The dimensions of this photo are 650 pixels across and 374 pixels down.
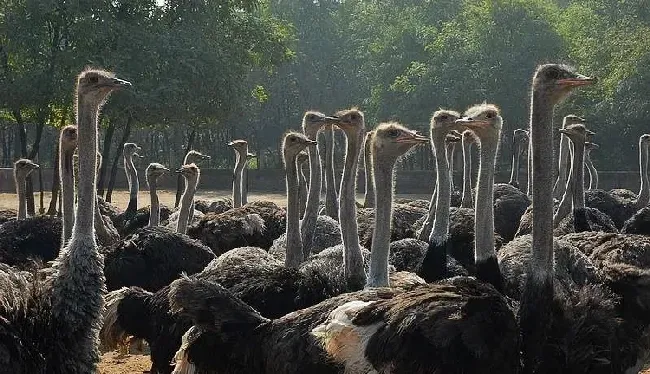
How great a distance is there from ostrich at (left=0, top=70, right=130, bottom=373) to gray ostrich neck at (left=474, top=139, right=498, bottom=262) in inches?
83.1

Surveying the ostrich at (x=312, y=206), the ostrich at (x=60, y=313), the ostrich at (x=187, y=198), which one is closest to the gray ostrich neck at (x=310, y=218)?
the ostrich at (x=312, y=206)

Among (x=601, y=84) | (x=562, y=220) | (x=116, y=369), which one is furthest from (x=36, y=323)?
(x=601, y=84)

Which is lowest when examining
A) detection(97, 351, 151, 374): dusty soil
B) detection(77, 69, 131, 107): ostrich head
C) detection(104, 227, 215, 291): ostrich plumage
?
detection(97, 351, 151, 374): dusty soil

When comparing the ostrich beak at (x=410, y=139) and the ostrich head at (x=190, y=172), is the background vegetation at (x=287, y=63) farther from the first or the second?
the ostrich beak at (x=410, y=139)

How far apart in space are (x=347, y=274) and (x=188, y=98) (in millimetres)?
12902

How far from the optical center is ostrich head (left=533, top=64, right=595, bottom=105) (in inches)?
201

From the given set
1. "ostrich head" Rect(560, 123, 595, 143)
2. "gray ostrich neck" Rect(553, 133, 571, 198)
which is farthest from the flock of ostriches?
"gray ostrich neck" Rect(553, 133, 571, 198)

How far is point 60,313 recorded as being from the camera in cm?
426

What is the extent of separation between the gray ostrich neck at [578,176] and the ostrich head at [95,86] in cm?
486

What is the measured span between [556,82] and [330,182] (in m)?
4.47

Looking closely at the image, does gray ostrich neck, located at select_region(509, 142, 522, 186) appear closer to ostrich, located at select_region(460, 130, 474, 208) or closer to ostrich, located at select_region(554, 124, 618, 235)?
ostrich, located at select_region(460, 130, 474, 208)

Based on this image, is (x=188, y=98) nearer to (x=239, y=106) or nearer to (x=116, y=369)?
(x=239, y=106)

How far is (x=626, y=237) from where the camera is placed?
644 centimetres

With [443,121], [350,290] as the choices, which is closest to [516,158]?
[443,121]
